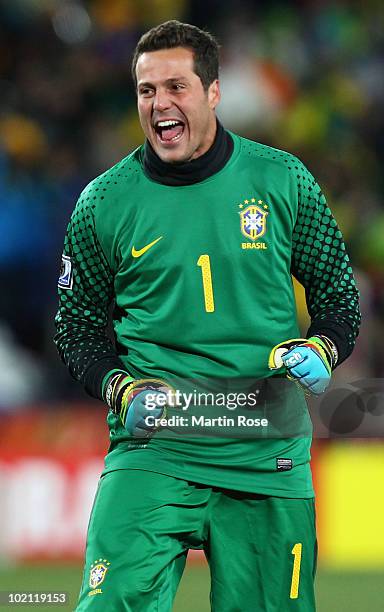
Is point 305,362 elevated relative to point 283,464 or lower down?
elevated

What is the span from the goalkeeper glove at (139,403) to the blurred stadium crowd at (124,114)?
565cm

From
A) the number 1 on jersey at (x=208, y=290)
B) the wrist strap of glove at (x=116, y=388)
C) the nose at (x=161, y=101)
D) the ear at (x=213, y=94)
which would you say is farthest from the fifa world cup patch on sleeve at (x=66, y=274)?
the ear at (x=213, y=94)

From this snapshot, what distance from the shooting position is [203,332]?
167 inches

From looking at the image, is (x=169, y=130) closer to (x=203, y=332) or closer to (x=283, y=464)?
(x=203, y=332)

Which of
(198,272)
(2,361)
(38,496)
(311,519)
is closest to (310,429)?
(311,519)

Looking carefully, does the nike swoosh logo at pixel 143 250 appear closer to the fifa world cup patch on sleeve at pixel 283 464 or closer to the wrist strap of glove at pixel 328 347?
the wrist strap of glove at pixel 328 347

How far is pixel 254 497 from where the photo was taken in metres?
4.27

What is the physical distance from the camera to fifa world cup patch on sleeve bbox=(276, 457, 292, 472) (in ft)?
14.1

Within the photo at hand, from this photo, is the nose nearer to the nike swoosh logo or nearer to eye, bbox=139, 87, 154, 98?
eye, bbox=139, 87, 154, 98

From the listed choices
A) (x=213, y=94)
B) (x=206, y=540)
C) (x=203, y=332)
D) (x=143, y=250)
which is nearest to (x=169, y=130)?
(x=213, y=94)

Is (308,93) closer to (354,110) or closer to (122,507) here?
(354,110)

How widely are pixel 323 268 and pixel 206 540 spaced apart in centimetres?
100

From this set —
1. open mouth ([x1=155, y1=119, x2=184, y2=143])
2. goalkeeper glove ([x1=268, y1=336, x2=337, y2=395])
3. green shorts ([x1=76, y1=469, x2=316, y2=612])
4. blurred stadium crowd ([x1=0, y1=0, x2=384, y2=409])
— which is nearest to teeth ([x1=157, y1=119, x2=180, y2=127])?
open mouth ([x1=155, y1=119, x2=184, y2=143])

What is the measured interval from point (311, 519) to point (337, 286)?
79 cm
